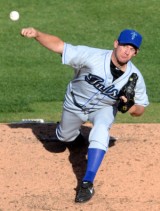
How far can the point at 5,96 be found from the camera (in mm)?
10297

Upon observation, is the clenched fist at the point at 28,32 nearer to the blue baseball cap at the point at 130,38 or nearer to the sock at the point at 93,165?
the blue baseball cap at the point at 130,38

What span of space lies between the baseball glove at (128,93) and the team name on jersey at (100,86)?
0.09 m

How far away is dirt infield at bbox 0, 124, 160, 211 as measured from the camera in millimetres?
6648

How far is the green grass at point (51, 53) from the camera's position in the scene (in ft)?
33.3

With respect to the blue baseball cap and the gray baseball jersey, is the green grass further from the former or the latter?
the blue baseball cap

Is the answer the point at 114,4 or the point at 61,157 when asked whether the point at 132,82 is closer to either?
the point at 61,157

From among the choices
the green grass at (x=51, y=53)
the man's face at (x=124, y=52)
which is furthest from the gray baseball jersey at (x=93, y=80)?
the green grass at (x=51, y=53)

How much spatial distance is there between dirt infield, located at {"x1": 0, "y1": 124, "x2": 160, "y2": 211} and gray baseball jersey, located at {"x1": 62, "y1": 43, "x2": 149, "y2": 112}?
0.67 meters

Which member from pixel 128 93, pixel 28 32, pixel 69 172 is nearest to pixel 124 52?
pixel 128 93

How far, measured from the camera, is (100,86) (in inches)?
279

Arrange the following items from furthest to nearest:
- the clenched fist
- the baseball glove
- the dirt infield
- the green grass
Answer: the green grass
the baseball glove
the clenched fist
the dirt infield

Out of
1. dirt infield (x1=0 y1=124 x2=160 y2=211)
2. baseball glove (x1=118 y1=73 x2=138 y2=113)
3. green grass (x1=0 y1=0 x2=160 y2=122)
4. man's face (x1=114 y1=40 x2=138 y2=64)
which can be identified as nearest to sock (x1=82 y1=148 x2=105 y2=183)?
dirt infield (x1=0 y1=124 x2=160 y2=211)

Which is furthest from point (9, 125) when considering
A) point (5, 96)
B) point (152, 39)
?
point (152, 39)

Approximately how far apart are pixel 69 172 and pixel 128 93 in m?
1.03
